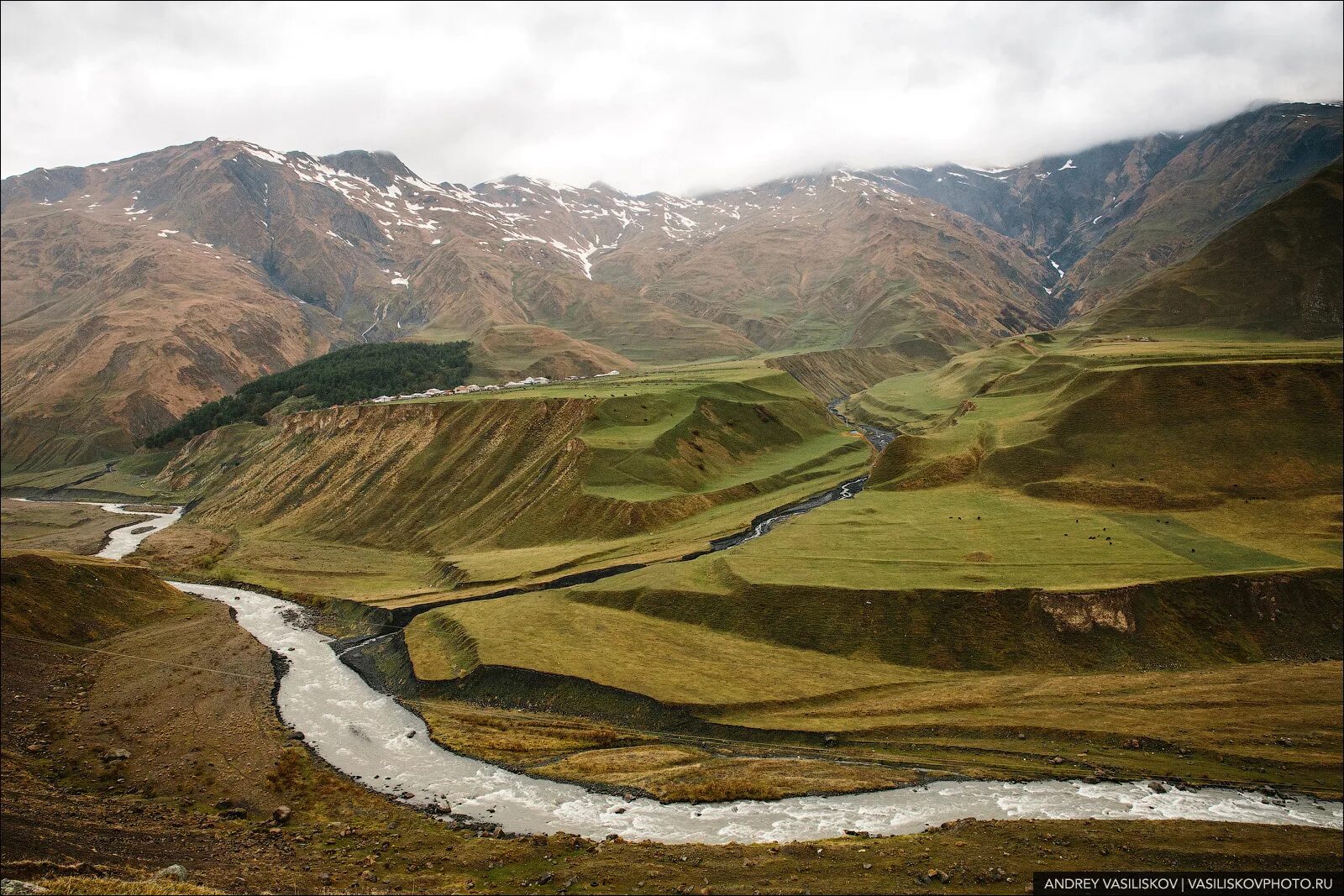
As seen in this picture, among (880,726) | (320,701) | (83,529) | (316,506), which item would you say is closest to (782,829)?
(880,726)

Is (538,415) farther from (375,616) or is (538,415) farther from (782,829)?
(782,829)

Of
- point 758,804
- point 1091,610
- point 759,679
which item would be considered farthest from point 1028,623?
point 758,804

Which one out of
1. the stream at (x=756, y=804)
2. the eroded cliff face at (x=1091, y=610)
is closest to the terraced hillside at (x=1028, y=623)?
the eroded cliff face at (x=1091, y=610)

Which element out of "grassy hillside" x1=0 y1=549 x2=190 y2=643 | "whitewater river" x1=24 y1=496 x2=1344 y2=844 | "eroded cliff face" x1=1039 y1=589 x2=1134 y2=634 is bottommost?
"whitewater river" x1=24 y1=496 x2=1344 y2=844

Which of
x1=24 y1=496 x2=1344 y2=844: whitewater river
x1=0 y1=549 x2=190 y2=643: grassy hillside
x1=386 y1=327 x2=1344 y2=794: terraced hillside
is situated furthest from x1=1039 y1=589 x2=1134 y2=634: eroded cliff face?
x1=0 y1=549 x2=190 y2=643: grassy hillside

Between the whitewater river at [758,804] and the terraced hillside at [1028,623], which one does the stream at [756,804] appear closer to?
the whitewater river at [758,804]

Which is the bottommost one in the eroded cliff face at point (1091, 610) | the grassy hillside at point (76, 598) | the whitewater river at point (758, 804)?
the whitewater river at point (758, 804)

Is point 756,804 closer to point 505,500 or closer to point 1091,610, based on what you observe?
point 1091,610

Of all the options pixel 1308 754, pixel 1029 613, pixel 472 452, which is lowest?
pixel 1308 754

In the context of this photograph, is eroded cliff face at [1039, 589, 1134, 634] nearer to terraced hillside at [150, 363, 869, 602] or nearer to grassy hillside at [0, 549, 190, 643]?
terraced hillside at [150, 363, 869, 602]
